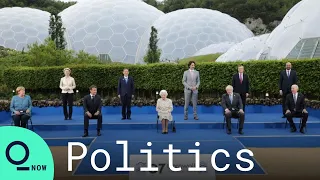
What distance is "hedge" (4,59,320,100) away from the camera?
13352 millimetres

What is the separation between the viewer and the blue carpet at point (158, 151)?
6180 mm

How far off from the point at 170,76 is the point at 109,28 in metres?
15.1

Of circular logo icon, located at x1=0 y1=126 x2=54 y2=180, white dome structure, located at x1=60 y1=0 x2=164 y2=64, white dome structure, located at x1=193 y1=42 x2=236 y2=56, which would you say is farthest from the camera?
white dome structure, located at x1=60 y1=0 x2=164 y2=64

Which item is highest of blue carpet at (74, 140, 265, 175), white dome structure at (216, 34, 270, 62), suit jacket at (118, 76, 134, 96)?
white dome structure at (216, 34, 270, 62)

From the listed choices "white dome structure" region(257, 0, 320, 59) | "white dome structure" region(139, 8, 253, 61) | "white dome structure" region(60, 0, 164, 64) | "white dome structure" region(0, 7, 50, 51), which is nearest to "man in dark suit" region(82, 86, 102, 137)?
"white dome structure" region(257, 0, 320, 59)

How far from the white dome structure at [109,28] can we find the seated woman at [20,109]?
59.2 ft

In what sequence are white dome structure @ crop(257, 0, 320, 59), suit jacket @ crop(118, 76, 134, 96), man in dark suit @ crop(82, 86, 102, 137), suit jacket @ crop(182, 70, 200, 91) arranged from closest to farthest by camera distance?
man in dark suit @ crop(82, 86, 102, 137), suit jacket @ crop(182, 70, 200, 91), suit jacket @ crop(118, 76, 134, 96), white dome structure @ crop(257, 0, 320, 59)

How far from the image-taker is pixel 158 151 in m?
7.44

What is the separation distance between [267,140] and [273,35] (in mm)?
12384

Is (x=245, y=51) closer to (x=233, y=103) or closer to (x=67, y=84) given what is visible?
(x=67, y=84)

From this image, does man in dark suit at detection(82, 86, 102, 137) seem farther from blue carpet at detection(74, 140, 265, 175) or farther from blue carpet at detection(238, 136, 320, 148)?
blue carpet at detection(238, 136, 320, 148)

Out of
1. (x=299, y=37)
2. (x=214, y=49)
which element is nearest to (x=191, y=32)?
(x=214, y=49)

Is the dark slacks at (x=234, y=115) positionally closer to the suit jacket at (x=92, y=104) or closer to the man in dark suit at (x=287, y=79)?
the man in dark suit at (x=287, y=79)

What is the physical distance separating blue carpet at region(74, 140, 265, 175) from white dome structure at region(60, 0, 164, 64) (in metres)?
19.9
